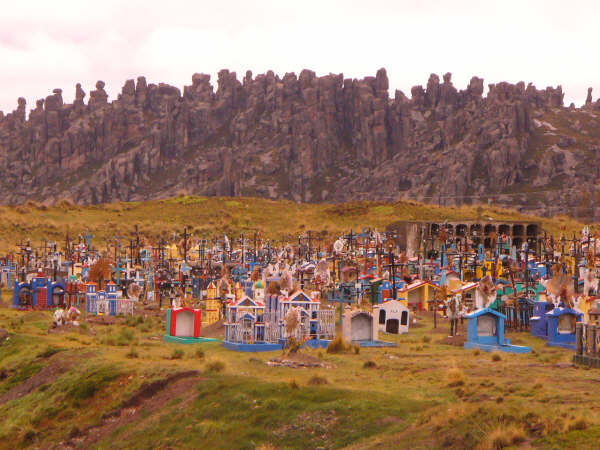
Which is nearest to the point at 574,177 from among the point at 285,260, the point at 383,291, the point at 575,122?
the point at 575,122

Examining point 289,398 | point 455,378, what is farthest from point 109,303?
point 455,378

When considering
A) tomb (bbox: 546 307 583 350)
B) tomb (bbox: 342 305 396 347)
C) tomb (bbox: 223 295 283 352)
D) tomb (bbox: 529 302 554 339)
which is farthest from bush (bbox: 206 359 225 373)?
tomb (bbox: 529 302 554 339)

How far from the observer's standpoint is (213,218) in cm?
10769

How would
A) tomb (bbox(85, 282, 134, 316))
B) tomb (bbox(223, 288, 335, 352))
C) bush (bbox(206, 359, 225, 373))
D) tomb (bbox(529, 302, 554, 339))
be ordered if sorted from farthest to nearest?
tomb (bbox(85, 282, 134, 316)) → tomb (bbox(529, 302, 554, 339)) → tomb (bbox(223, 288, 335, 352)) → bush (bbox(206, 359, 225, 373))

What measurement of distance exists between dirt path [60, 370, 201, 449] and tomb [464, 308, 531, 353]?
10.8m

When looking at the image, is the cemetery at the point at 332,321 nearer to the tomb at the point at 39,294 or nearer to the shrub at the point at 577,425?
the tomb at the point at 39,294

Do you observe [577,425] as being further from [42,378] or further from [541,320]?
[541,320]

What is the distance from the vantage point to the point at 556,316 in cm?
3061

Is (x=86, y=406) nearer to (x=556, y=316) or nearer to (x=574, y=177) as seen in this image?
(x=556, y=316)

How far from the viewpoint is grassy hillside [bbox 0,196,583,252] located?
93.5m

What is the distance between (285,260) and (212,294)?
57.5ft

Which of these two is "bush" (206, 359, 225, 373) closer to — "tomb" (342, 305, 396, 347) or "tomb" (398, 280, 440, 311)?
"tomb" (342, 305, 396, 347)

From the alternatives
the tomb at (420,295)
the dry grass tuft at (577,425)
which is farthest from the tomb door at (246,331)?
the dry grass tuft at (577,425)

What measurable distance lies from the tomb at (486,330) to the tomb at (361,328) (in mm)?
2762
